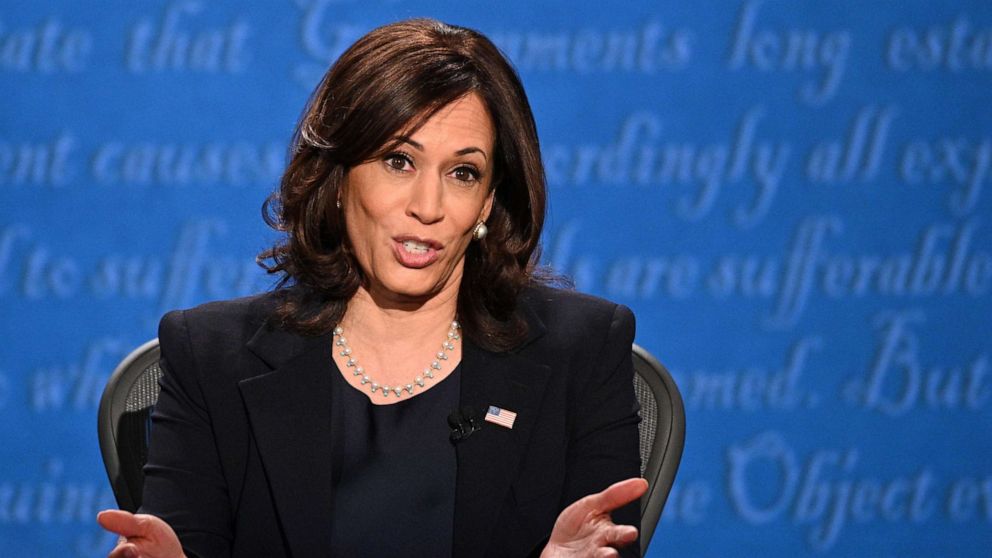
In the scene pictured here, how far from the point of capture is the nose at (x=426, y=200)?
1.87 meters

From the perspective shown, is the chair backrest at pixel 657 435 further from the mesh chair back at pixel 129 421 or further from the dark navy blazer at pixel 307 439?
the mesh chair back at pixel 129 421

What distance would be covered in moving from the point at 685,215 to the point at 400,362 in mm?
1772

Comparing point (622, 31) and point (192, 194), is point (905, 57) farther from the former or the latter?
point (192, 194)

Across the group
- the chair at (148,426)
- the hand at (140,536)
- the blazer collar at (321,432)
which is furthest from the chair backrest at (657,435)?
the hand at (140,536)

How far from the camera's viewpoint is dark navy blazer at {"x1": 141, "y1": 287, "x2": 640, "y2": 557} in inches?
73.9

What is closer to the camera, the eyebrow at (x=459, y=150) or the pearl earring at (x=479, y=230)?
the eyebrow at (x=459, y=150)

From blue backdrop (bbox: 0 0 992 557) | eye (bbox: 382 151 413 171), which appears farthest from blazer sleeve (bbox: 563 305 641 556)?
blue backdrop (bbox: 0 0 992 557)

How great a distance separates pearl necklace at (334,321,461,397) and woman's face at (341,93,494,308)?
118mm

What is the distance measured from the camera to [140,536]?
5.29ft

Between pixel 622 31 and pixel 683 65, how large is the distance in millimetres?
200

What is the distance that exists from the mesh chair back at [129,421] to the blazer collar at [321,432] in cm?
27

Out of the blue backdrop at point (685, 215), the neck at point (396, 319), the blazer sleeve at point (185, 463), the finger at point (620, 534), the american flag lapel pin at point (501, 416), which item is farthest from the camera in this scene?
the blue backdrop at point (685, 215)

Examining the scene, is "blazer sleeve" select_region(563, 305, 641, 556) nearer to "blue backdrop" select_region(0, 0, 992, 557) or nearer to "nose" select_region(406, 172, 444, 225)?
"nose" select_region(406, 172, 444, 225)

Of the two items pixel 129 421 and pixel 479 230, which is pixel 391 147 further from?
pixel 129 421
